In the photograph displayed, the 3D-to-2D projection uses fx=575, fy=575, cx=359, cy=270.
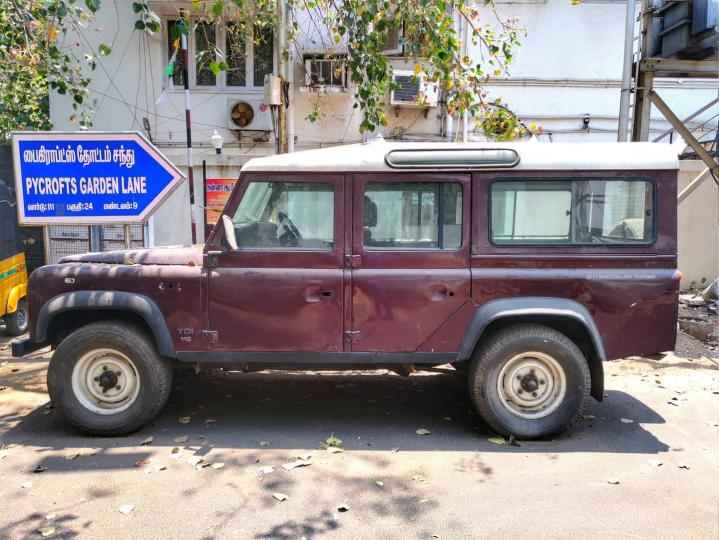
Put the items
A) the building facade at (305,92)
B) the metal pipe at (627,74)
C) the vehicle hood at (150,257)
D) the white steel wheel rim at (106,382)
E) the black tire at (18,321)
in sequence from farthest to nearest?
1. the building facade at (305,92)
2. the metal pipe at (627,74)
3. the black tire at (18,321)
4. the vehicle hood at (150,257)
5. the white steel wheel rim at (106,382)

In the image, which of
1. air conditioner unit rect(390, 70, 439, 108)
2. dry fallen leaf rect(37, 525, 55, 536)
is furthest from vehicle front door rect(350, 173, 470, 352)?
air conditioner unit rect(390, 70, 439, 108)

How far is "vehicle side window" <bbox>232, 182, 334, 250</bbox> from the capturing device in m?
4.32

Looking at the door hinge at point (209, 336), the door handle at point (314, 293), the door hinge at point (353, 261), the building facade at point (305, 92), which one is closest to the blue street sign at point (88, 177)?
the door hinge at point (209, 336)

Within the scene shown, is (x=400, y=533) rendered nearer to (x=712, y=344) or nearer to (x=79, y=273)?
(x=79, y=273)

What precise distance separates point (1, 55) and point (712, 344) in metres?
10.2

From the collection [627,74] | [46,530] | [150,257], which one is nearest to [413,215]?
[150,257]

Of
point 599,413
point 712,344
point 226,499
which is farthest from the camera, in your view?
point 712,344

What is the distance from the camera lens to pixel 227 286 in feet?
14.0

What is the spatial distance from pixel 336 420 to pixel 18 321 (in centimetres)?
506

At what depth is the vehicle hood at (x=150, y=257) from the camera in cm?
444

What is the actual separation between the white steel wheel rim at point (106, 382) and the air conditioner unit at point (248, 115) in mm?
6628

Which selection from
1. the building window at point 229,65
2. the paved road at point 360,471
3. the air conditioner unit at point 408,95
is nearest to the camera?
the paved road at point 360,471

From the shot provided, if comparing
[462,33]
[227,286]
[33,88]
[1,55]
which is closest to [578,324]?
[227,286]

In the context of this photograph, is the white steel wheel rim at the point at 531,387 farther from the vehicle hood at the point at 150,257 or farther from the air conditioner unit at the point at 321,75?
the air conditioner unit at the point at 321,75
